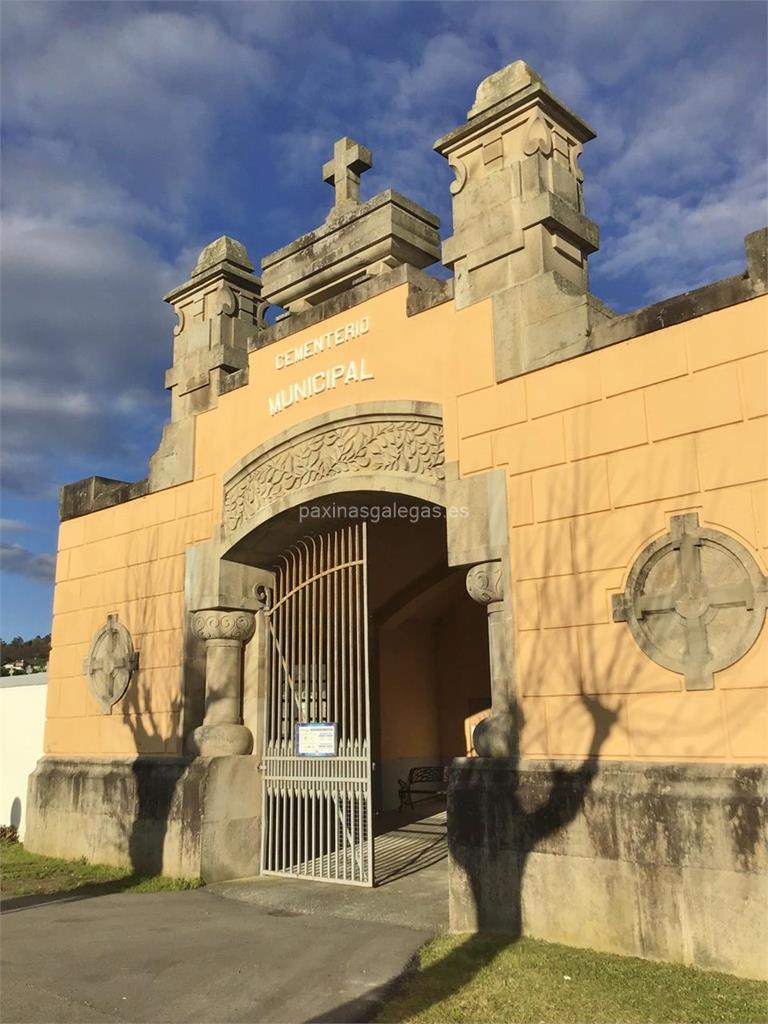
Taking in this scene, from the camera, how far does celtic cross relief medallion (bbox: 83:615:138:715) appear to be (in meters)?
9.66

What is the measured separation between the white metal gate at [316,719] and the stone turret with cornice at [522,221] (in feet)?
8.72

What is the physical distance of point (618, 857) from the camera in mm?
5383

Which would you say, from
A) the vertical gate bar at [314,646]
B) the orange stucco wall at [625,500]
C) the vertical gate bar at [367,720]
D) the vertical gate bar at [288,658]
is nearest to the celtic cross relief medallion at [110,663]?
the vertical gate bar at [288,658]

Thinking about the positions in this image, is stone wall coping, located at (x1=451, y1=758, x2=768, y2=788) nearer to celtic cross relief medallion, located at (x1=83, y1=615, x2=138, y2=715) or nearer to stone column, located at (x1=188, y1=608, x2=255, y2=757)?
stone column, located at (x1=188, y1=608, x2=255, y2=757)

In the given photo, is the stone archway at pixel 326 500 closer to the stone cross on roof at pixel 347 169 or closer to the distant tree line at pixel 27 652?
the stone cross on roof at pixel 347 169

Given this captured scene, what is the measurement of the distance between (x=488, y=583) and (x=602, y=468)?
3.97ft

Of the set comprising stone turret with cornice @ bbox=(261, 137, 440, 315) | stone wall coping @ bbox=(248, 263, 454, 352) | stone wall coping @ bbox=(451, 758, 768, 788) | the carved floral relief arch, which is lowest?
stone wall coping @ bbox=(451, 758, 768, 788)

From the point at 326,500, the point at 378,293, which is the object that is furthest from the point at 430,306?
the point at 326,500

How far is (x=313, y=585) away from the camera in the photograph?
8852mm

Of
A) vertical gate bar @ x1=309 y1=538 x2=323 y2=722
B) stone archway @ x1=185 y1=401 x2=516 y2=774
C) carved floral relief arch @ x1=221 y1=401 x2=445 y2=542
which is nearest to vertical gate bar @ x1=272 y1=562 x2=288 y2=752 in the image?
stone archway @ x1=185 y1=401 x2=516 y2=774

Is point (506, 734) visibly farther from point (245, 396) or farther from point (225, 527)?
point (245, 396)

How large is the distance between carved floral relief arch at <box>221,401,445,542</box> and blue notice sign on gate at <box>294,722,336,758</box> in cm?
201

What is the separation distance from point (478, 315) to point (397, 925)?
474 cm

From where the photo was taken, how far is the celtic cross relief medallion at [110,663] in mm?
9664
